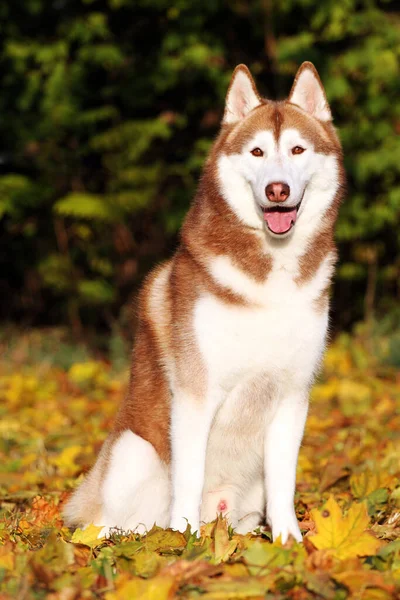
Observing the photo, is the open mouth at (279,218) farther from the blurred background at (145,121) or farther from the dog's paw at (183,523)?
the blurred background at (145,121)

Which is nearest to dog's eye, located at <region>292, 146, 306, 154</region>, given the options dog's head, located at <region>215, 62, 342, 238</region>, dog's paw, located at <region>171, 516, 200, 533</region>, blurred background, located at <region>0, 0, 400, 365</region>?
dog's head, located at <region>215, 62, 342, 238</region>

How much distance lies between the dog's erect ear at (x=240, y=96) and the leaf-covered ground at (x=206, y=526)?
181 centimetres

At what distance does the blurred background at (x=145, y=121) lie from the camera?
8891 millimetres

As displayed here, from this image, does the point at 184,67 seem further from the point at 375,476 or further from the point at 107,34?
the point at 375,476

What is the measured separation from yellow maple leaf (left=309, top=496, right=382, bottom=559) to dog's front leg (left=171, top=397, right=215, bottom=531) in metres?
0.62

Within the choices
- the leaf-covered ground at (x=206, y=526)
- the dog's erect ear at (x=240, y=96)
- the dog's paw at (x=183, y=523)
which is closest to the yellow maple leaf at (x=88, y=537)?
the leaf-covered ground at (x=206, y=526)

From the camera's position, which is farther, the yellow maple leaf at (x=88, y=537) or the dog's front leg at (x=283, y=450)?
the dog's front leg at (x=283, y=450)

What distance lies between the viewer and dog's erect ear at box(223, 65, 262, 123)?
12.2 ft

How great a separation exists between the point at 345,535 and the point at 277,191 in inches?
53.3

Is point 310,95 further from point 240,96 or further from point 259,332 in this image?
point 259,332

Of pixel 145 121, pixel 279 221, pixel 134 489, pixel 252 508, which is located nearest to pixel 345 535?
pixel 252 508

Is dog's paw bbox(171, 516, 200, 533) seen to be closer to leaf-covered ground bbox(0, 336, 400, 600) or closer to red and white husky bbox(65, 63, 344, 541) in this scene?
red and white husky bbox(65, 63, 344, 541)

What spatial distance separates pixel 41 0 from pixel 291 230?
276 inches

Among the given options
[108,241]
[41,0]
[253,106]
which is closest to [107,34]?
[41,0]
